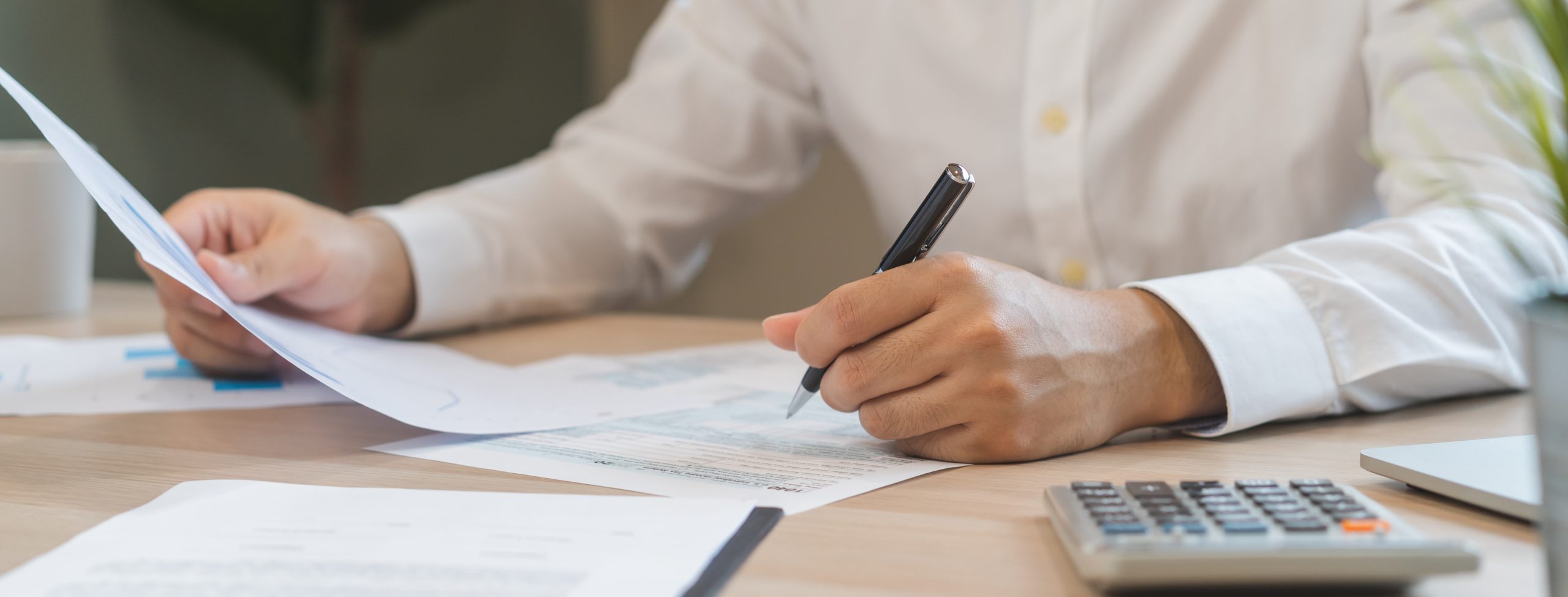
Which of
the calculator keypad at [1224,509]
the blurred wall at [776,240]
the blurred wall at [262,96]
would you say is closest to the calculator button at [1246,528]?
the calculator keypad at [1224,509]

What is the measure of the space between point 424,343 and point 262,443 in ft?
1.04

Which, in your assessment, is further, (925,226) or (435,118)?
(435,118)

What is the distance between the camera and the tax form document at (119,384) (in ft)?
2.16

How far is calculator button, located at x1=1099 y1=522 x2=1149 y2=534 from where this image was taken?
335mm

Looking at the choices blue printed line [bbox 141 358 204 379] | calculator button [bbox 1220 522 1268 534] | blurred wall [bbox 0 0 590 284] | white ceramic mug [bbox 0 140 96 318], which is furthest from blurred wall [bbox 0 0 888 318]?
calculator button [bbox 1220 522 1268 534]

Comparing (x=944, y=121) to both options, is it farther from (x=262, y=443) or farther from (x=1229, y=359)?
(x=262, y=443)

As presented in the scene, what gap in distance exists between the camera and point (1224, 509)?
36 cm

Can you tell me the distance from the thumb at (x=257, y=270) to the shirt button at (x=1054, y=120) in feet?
1.98

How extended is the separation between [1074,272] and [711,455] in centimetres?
54

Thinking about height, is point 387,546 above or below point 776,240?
above

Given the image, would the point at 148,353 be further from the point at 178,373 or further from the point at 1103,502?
the point at 1103,502

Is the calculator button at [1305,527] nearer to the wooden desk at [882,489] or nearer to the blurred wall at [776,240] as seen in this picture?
the wooden desk at [882,489]

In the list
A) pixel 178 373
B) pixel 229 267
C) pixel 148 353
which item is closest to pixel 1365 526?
pixel 229 267

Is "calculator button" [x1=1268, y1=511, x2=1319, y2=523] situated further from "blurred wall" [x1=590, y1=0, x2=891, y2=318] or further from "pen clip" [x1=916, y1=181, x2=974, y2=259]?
"blurred wall" [x1=590, y1=0, x2=891, y2=318]
